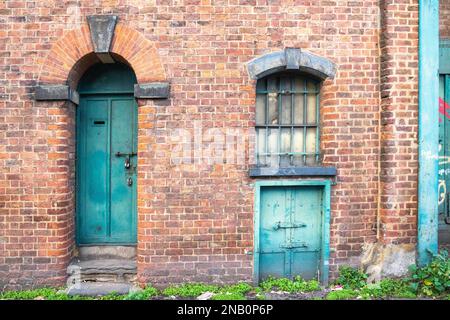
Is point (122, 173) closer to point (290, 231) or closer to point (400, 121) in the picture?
point (290, 231)

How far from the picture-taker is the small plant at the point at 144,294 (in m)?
4.33

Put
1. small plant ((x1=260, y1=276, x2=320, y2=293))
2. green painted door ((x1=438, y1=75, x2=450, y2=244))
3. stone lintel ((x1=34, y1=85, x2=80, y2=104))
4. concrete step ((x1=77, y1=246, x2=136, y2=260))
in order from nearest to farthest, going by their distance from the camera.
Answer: stone lintel ((x1=34, y1=85, x2=80, y2=104)), small plant ((x1=260, y1=276, x2=320, y2=293)), concrete step ((x1=77, y1=246, x2=136, y2=260)), green painted door ((x1=438, y1=75, x2=450, y2=244))

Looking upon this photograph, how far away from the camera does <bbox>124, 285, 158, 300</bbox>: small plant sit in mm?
4328

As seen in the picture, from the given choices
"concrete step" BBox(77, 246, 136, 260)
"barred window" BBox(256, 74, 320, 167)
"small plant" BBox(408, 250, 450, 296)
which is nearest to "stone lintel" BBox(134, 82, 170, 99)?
"barred window" BBox(256, 74, 320, 167)

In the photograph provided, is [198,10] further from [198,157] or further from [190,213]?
[190,213]

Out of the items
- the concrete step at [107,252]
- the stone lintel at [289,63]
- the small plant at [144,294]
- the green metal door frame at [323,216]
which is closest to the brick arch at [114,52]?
the stone lintel at [289,63]

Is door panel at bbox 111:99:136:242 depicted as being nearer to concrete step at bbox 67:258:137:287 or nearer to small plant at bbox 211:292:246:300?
concrete step at bbox 67:258:137:287

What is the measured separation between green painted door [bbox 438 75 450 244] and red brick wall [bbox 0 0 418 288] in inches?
47.9

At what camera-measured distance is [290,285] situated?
4613 millimetres

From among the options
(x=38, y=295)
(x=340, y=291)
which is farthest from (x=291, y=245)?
(x=38, y=295)

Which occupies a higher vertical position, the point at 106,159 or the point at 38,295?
the point at 106,159

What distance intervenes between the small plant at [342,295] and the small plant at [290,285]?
25 centimetres

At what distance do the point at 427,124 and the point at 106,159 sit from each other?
459 cm

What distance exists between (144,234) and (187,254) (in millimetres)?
641
